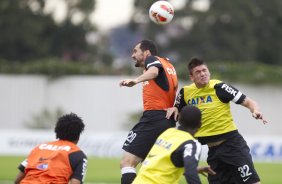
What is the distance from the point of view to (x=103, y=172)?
17.5m

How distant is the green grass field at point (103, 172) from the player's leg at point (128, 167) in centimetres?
494

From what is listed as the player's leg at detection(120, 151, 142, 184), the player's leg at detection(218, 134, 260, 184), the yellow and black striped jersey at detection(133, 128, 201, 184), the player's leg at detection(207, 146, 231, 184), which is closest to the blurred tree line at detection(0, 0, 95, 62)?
the player's leg at detection(120, 151, 142, 184)

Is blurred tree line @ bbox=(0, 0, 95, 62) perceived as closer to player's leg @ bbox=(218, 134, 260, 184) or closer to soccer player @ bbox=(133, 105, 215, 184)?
player's leg @ bbox=(218, 134, 260, 184)

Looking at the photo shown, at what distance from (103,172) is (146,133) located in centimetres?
789

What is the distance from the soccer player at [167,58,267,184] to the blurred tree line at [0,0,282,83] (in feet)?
136

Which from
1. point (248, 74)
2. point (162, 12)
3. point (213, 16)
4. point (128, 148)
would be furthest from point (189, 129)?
point (213, 16)

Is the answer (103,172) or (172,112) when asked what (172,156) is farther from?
(103,172)

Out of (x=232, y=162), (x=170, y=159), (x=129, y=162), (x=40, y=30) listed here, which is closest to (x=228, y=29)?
(x=40, y=30)

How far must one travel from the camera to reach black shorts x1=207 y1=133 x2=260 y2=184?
31.7ft

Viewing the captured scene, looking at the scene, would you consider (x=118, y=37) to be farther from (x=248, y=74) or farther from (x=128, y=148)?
(x=128, y=148)

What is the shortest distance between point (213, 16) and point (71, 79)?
21832 mm

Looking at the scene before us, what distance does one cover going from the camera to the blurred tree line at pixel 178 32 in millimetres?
51250

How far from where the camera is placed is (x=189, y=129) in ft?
24.3

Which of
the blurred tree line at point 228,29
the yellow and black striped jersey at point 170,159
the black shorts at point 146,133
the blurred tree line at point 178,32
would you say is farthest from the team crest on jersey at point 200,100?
the blurred tree line at point 228,29
